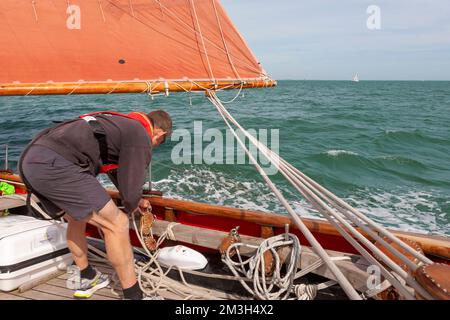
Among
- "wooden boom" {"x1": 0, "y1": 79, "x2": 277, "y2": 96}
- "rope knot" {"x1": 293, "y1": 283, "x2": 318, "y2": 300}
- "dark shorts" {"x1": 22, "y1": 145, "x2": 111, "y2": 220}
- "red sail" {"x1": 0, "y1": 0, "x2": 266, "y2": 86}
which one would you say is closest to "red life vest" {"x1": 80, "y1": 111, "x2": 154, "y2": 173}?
"dark shorts" {"x1": 22, "y1": 145, "x2": 111, "y2": 220}

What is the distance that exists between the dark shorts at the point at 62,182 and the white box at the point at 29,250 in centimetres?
80

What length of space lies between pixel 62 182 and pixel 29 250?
3.38 ft

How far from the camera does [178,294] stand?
2.65 meters

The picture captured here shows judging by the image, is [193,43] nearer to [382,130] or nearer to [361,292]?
[361,292]

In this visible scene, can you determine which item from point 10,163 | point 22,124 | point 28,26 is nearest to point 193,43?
point 28,26

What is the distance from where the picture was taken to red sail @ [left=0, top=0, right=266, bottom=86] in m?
3.71

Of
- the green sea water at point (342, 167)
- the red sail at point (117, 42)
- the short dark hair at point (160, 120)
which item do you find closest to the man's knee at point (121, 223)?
the short dark hair at point (160, 120)

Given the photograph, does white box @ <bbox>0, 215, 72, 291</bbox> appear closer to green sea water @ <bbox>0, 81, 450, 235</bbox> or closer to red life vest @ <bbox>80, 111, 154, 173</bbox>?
red life vest @ <bbox>80, 111, 154, 173</bbox>

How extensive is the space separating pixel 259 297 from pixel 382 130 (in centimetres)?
1486

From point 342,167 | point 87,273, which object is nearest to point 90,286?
point 87,273

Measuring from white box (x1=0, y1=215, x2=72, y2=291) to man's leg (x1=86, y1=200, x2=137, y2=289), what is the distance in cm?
86

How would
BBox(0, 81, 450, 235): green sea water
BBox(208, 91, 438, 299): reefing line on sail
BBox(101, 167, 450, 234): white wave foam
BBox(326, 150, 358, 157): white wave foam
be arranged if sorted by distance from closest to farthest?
BBox(208, 91, 438, 299): reefing line on sail < BBox(101, 167, 450, 234): white wave foam < BBox(0, 81, 450, 235): green sea water < BBox(326, 150, 358, 157): white wave foam

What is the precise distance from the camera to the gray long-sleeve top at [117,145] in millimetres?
2072
